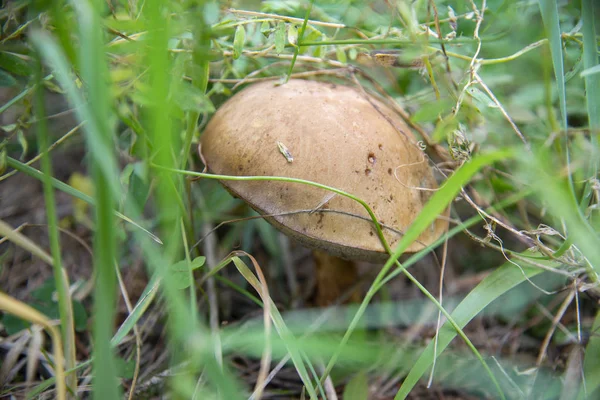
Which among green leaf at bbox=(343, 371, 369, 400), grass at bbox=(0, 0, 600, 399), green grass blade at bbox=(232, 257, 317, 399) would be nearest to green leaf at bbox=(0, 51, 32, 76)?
grass at bbox=(0, 0, 600, 399)

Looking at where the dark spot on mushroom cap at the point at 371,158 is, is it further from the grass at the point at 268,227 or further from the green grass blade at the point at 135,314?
the green grass blade at the point at 135,314

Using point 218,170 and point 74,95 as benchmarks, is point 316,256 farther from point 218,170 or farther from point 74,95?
point 74,95

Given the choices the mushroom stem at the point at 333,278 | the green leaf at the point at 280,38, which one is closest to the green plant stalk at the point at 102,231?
the green leaf at the point at 280,38

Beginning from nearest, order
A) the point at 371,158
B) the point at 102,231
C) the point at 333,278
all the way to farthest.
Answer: the point at 102,231 → the point at 371,158 → the point at 333,278

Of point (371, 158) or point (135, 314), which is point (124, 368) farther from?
point (371, 158)

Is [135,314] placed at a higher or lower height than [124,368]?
higher

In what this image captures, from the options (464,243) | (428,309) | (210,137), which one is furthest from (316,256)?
(464,243)

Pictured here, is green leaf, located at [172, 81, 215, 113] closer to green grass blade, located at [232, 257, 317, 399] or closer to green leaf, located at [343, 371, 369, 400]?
green grass blade, located at [232, 257, 317, 399]

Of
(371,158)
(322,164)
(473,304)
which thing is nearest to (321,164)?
(322,164)
